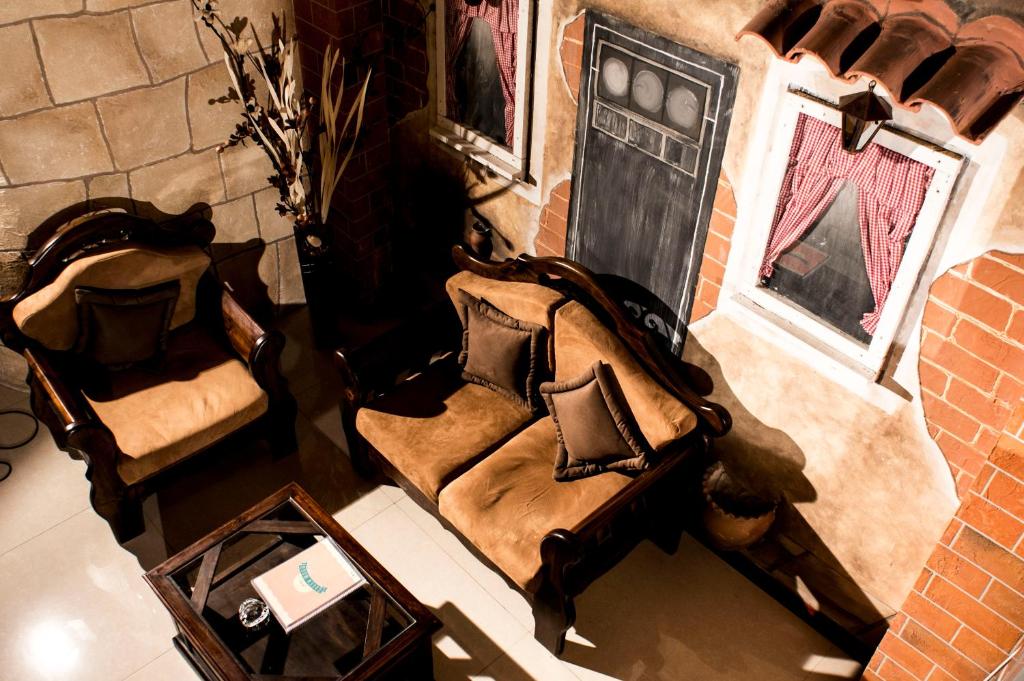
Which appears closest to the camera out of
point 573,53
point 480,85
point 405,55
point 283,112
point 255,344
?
point 573,53

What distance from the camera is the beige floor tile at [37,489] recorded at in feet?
13.2

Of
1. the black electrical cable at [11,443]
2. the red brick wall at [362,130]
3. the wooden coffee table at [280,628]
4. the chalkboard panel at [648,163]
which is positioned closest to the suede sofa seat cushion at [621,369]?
the chalkboard panel at [648,163]

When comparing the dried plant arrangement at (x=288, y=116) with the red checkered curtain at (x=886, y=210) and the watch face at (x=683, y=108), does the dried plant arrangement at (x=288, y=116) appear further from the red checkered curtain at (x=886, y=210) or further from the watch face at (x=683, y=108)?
the red checkered curtain at (x=886, y=210)

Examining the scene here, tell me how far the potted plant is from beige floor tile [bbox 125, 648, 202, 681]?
2140 millimetres

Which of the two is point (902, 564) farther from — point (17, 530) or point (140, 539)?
point (17, 530)

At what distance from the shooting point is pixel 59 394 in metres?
3.73

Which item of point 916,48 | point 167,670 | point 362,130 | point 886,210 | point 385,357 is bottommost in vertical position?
point 167,670

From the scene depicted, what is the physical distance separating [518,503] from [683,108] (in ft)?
5.71

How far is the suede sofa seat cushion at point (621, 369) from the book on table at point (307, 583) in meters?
1.30

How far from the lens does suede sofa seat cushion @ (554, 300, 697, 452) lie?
3.59 metres

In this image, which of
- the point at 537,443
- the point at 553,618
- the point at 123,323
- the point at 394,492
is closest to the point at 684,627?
the point at 553,618

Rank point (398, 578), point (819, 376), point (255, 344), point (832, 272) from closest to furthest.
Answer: point (832, 272) < point (819, 376) < point (398, 578) < point (255, 344)

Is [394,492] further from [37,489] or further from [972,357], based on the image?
[972,357]

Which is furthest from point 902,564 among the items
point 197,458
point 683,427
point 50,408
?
point 50,408
